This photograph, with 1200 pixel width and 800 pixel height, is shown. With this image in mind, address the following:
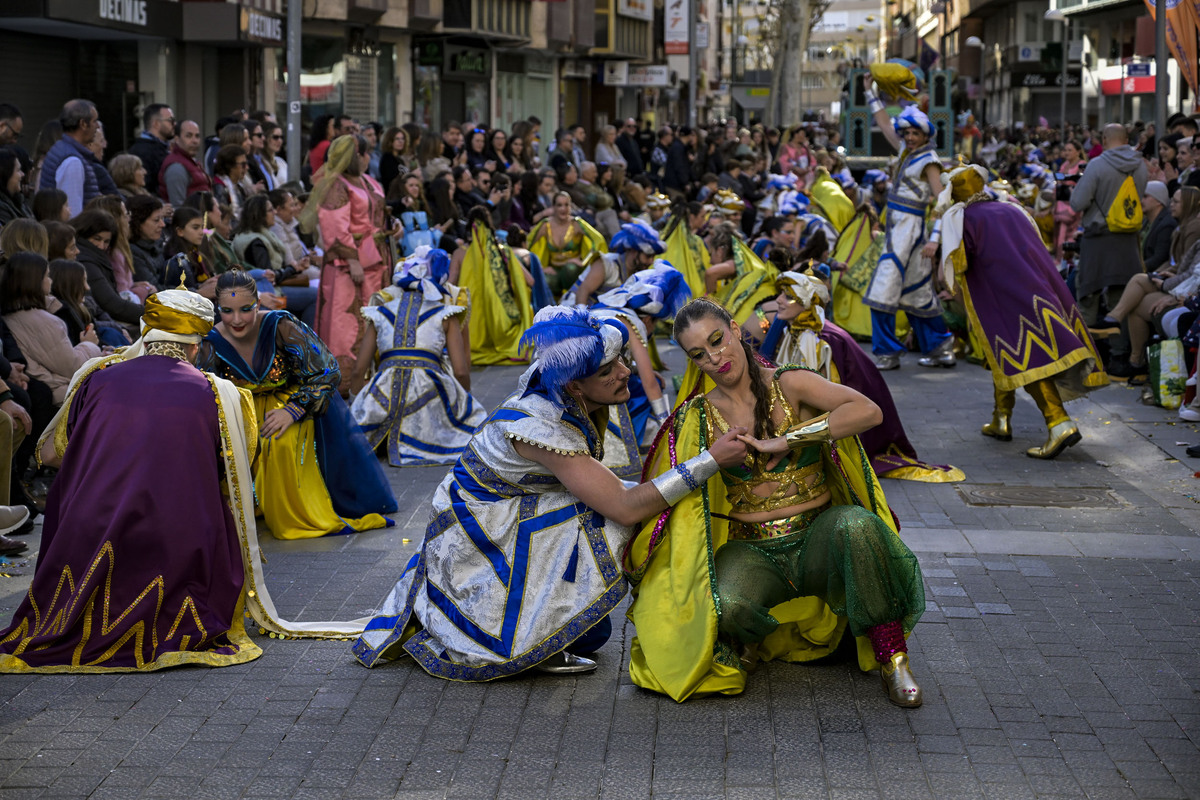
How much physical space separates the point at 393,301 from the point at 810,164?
51.6 feet

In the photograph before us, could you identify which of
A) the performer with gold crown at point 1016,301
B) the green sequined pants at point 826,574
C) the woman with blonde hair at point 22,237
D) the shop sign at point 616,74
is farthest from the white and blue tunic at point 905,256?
the shop sign at point 616,74

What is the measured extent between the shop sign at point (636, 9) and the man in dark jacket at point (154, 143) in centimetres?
3006

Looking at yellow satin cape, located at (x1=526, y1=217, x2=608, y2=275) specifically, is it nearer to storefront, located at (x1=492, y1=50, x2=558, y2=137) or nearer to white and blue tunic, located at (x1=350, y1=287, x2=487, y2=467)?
white and blue tunic, located at (x1=350, y1=287, x2=487, y2=467)

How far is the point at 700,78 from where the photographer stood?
6175 centimetres

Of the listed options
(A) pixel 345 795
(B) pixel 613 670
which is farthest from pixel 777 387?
(A) pixel 345 795

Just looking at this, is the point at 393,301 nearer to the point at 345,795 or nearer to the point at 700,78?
the point at 345,795

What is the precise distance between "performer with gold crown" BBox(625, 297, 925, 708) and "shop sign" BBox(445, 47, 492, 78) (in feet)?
84.6

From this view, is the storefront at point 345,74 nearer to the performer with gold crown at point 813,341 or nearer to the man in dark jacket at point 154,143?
the man in dark jacket at point 154,143

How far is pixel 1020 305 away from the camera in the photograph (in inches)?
358

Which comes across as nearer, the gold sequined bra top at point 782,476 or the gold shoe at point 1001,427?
the gold sequined bra top at point 782,476

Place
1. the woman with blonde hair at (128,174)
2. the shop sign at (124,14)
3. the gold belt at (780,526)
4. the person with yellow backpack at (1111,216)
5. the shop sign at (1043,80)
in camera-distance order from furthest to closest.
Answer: the shop sign at (1043,80)
the shop sign at (124,14)
the person with yellow backpack at (1111,216)
the woman with blonde hair at (128,174)
the gold belt at (780,526)

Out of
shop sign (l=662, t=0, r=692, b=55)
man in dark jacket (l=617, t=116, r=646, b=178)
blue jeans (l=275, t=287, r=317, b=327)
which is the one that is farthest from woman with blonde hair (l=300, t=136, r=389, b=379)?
shop sign (l=662, t=0, r=692, b=55)

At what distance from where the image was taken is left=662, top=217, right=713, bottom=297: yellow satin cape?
47.3 ft

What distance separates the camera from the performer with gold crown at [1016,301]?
9062mm
